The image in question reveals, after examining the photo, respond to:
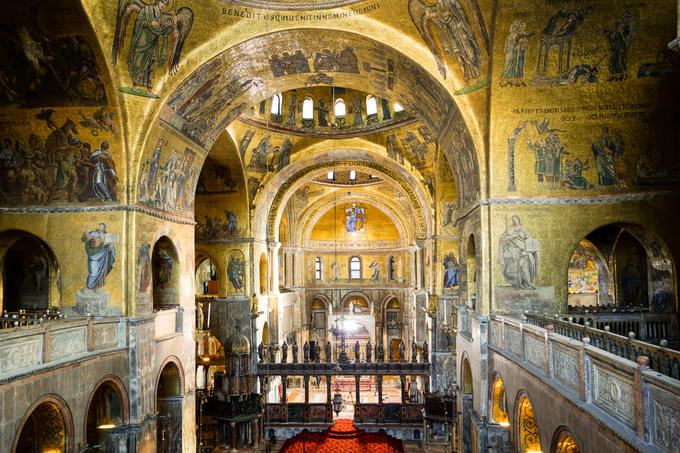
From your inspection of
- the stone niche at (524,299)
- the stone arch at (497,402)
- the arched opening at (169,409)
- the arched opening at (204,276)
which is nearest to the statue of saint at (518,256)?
the stone niche at (524,299)

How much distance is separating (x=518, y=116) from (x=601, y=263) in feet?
22.5

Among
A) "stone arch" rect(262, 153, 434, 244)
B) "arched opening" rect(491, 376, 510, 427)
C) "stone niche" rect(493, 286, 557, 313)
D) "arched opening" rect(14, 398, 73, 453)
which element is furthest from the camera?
"stone arch" rect(262, 153, 434, 244)

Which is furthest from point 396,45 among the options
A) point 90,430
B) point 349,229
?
point 349,229

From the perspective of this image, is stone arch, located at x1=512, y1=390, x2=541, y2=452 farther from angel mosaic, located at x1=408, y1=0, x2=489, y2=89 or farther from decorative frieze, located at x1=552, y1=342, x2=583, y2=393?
angel mosaic, located at x1=408, y1=0, x2=489, y2=89

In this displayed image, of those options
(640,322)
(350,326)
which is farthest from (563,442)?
(350,326)

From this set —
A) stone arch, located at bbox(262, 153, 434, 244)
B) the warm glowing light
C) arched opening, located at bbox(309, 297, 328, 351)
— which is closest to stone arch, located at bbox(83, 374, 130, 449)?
stone arch, located at bbox(262, 153, 434, 244)

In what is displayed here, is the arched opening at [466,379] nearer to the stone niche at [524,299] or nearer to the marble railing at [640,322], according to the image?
the stone niche at [524,299]

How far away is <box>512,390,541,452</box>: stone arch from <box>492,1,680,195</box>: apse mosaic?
17.7ft

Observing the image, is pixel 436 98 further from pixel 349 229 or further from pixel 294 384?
pixel 349 229

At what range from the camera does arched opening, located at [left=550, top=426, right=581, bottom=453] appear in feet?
25.6

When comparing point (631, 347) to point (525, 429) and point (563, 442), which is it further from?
point (525, 429)

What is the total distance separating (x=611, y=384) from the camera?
6.40 meters

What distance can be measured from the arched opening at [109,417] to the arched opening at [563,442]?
10.6 meters

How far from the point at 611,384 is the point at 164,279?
1430cm
